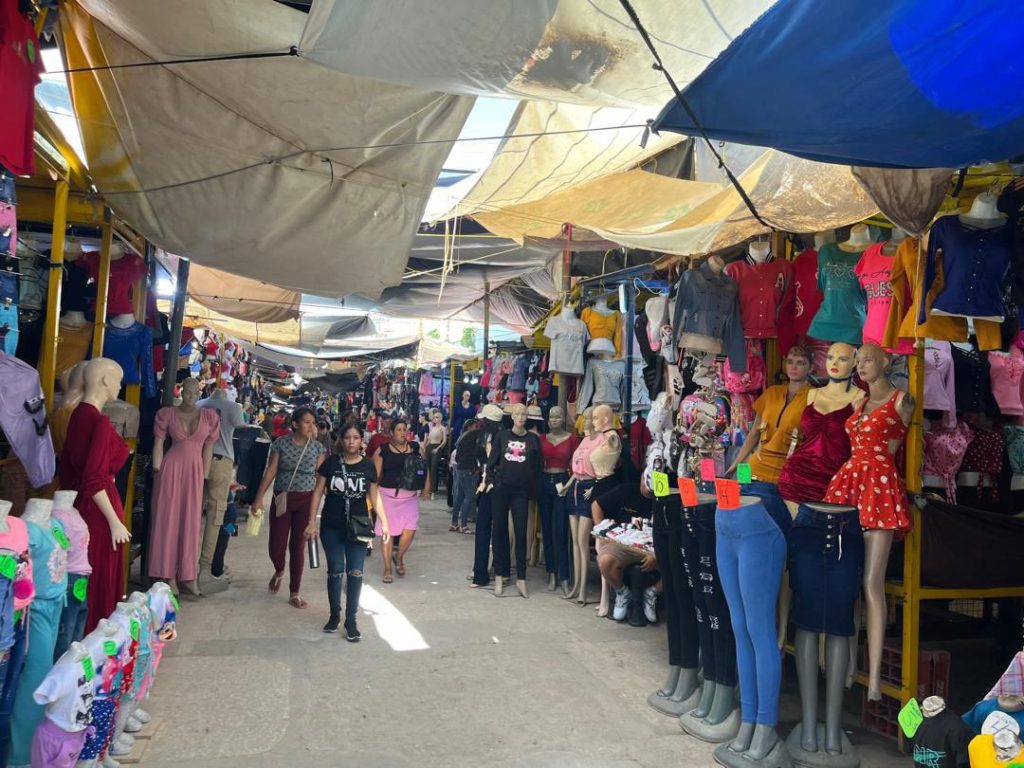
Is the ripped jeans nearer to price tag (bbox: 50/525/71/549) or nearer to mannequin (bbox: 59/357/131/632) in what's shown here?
mannequin (bbox: 59/357/131/632)

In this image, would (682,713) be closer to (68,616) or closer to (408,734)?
(408,734)

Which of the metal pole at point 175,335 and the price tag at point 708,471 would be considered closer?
the price tag at point 708,471

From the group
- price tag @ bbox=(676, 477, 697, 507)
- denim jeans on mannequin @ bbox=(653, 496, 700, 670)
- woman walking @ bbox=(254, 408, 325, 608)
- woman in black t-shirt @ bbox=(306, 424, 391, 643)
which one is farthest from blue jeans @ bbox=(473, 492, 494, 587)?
price tag @ bbox=(676, 477, 697, 507)

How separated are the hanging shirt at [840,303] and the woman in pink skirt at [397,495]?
425cm

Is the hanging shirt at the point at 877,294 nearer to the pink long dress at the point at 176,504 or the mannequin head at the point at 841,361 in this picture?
the mannequin head at the point at 841,361

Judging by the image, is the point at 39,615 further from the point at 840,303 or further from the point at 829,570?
the point at 840,303

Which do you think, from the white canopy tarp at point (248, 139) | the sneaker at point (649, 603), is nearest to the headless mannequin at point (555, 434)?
the sneaker at point (649, 603)

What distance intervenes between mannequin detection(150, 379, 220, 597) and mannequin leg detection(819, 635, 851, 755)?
4812 mm

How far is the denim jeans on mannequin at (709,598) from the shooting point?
13.7ft

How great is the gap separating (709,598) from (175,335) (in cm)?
527

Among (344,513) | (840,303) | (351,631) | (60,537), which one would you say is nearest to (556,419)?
(344,513)

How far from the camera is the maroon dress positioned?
4.21 m

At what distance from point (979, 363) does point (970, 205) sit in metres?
1.54

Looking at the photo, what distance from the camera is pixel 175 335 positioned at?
6.96 m
